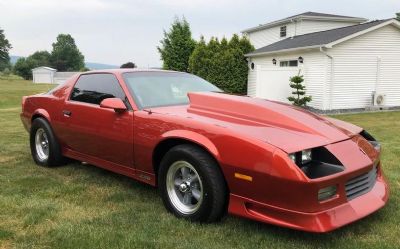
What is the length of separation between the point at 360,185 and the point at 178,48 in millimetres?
26466

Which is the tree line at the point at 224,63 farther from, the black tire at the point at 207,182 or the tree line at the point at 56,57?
the tree line at the point at 56,57

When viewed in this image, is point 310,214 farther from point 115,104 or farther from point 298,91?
point 298,91

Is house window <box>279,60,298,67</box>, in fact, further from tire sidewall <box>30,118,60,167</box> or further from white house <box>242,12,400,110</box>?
tire sidewall <box>30,118,60,167</box>

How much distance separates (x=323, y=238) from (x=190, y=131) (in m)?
1.45

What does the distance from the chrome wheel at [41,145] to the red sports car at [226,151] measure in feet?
3.33

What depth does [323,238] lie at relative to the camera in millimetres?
3604

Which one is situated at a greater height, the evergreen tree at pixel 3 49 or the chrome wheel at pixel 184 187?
the evergreen tree at pixel 3 49

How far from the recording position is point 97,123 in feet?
16.2

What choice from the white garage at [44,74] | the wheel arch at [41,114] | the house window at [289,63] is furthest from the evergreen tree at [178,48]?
the white garage at [44,74]

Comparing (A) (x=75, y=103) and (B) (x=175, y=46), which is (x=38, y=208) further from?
(B) (x=175, y=46)

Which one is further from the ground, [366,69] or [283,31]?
[283,31]

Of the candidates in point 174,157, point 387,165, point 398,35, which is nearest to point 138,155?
point 174,157

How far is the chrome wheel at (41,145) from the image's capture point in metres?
6.21

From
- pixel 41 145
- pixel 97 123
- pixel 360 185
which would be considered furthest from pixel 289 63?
pixel 360 185
